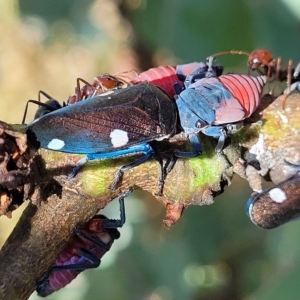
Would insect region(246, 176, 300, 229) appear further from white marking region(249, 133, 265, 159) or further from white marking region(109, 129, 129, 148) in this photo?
white marking region(109, 129, 129, 148)

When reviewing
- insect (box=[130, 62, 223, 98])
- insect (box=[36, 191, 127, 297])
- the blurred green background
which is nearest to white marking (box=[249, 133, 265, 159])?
insect (box=[130, 62, 223, 98])

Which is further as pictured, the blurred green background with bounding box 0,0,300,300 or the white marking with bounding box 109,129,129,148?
the blurred green background with bounding box 0,0,300,300

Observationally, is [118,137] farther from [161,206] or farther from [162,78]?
[161,206]

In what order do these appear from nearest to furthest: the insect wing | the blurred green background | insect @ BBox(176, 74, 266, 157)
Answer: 1. the insect wing
2. insect @ BBox(176, 74, 266, 157)
3. the blurred green background

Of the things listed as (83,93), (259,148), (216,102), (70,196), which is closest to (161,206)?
(83,93)

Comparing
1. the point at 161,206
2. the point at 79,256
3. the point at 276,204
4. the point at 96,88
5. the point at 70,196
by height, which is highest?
the point at 96,88

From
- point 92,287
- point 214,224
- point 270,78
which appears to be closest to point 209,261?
point 214,224
